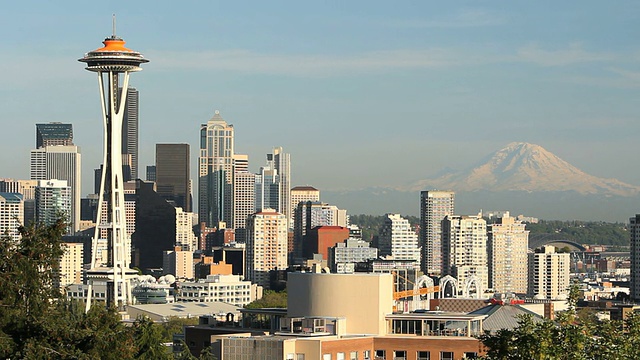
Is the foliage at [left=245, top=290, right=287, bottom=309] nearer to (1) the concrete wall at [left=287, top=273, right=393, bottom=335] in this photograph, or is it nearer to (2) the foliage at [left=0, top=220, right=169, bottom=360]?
(1) the concrete wall at [left=287, top=273, right=393, bottom=335]

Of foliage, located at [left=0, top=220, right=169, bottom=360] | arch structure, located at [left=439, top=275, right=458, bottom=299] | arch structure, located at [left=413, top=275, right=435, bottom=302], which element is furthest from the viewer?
arch structure, located at [left=439, top=275, right=458, bottom=299]

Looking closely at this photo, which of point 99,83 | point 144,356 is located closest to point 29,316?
point 144,356

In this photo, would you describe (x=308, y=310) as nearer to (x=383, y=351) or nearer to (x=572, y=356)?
(x=383, y=351)

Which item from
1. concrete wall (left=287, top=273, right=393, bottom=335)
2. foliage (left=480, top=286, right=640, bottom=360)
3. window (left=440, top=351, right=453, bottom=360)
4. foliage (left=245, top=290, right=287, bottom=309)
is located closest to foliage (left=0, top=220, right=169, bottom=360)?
foliage (left=480, top=286, right=640, bottom=360)

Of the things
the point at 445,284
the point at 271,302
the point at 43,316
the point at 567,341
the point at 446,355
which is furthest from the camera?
the point at 271,302

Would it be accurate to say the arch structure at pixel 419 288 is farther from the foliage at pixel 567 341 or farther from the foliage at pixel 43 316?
the foliage at pixel 567 341

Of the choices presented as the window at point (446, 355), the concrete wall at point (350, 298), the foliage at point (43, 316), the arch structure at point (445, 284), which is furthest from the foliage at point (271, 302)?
the foliage at point (43, 316)

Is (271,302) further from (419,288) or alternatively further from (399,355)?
(399,355)

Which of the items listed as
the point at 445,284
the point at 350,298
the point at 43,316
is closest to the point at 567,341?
the point at 43,316
